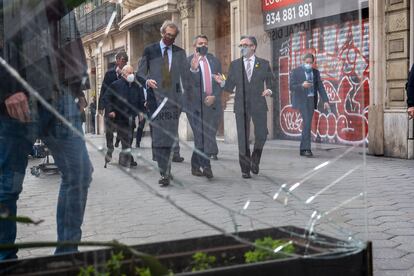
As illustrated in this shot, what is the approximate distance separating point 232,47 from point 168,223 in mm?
427

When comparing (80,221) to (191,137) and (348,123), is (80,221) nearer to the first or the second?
(191,137)

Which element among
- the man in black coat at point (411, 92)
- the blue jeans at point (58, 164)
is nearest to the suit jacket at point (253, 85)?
the blue jeans at point (58, 164)

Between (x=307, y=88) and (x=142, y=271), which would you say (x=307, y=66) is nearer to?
(x=307, y=88)

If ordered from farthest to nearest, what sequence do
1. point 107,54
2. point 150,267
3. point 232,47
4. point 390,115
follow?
1. point 390,115
2. point 232,47
3. point 107,54
4. point 150,267

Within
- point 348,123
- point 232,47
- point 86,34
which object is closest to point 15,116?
point 86,34

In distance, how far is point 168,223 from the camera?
1386 mm

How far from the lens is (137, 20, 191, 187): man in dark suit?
1156mm

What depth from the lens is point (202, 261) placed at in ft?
3.93

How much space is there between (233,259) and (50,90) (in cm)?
49

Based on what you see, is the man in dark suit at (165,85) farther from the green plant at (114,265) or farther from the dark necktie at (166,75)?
the green plant at (114,265)

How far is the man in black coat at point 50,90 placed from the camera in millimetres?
1085

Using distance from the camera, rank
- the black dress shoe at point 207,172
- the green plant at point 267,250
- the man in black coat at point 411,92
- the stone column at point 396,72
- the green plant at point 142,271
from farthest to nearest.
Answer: the stone column at point 396,72 < the man in black coat at point 411,92 < the black dress shoe at point 207,172 < the green plant at point 267,250 < the green plant at point 142,271

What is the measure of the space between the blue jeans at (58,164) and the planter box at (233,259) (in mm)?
38

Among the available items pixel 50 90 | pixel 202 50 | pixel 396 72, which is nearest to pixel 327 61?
pixel 202 50
